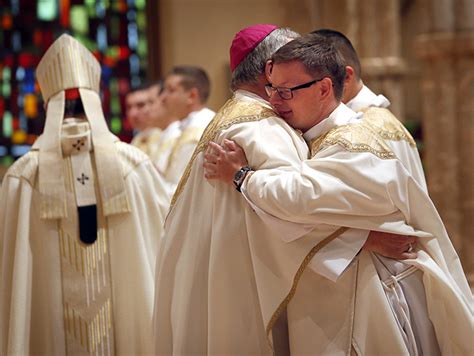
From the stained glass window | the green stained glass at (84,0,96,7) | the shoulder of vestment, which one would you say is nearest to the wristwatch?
the shoulder of vestment

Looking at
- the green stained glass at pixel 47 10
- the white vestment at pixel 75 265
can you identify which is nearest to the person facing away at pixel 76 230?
the white vestment at pixel 75 265

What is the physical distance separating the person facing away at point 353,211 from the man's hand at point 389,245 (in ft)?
0.13

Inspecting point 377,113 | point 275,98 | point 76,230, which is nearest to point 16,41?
point 76,230

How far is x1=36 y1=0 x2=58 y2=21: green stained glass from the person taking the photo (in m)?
11.7

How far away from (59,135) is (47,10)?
305 inches

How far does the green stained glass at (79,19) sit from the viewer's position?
1180 centimetres

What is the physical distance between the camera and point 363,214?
3227 millimetres

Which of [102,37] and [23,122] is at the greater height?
[102,37]

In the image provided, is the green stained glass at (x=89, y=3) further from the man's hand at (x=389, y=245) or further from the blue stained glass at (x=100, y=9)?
the man's hand at (x=389, y=245)

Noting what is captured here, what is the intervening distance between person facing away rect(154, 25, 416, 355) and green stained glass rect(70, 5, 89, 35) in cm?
848

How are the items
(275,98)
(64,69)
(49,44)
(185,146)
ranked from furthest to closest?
(49,44), (185,146), (64,69), (275,98)

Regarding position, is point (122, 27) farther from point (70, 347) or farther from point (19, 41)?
point (70, 347)

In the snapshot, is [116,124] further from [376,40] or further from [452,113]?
[452,113]

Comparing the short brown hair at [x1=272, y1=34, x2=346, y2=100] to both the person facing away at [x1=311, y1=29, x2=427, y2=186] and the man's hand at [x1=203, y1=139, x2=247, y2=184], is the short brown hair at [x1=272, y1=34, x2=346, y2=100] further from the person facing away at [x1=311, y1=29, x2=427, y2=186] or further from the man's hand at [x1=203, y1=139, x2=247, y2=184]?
the person facing away at [x1=311, y1=29, x2=427, y2=186]
